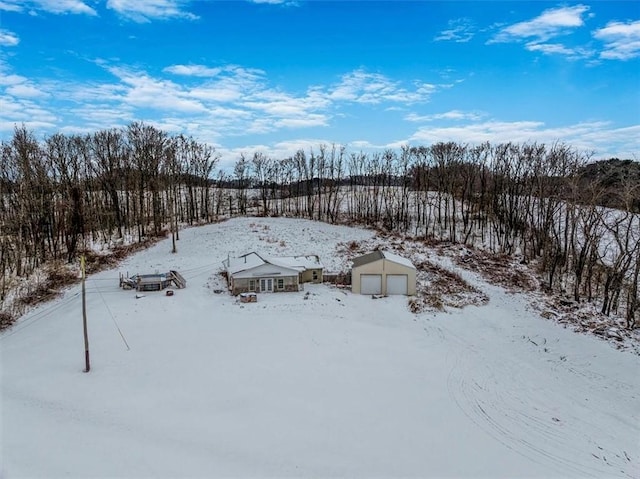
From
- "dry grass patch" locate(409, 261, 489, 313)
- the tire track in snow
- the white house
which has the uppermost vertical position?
the white house

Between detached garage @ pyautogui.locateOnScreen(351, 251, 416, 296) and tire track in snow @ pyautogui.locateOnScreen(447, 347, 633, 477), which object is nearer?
tire track in snow @ pyautogui.locateOnScreen(447, 347, 633, 477)

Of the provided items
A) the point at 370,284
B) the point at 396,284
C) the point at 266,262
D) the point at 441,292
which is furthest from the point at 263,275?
the point at 441,292

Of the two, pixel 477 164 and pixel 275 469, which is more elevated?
pixel 477 164

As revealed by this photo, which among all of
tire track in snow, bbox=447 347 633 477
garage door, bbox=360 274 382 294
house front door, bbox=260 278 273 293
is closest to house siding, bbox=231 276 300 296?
house front door, bbox=260 278 273 293

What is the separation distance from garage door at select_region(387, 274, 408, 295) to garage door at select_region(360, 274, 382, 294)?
586mm

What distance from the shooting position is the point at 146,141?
40.1 metres

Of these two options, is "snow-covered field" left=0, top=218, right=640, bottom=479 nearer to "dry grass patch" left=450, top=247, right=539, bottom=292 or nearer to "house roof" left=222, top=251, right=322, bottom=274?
"house roof" left=222, top=251, right=322, bottom=274

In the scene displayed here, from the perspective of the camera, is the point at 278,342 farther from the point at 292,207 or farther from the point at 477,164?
the point at 292,207

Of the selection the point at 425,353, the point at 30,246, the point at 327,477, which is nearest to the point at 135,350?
the point at 327,477

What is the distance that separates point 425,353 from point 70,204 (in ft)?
96.2

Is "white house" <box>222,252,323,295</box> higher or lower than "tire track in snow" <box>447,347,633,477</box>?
higher

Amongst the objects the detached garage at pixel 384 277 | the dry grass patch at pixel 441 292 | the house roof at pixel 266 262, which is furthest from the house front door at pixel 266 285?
the dry grass patch at pixel 441 292

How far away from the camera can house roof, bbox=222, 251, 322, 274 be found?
83.7ft

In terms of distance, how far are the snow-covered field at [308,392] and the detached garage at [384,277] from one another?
1.34 meters
